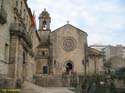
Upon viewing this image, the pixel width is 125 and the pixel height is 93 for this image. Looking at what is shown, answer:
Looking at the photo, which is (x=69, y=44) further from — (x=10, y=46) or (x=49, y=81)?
(x=10, y=46)

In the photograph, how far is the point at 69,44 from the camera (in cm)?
5162

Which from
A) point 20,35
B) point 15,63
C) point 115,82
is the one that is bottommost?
point 115,82

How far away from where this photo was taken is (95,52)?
172 feet

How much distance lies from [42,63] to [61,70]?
383 centimetres

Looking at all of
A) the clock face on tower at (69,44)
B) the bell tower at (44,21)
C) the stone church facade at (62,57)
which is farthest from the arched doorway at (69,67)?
the bell tower at (44,21)

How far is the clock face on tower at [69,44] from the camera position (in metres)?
51.3

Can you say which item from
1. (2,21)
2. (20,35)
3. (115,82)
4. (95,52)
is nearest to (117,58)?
(95,52)

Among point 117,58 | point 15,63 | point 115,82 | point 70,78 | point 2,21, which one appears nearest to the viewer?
point 2,21

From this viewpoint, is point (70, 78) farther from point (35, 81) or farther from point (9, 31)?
point (9, 31)

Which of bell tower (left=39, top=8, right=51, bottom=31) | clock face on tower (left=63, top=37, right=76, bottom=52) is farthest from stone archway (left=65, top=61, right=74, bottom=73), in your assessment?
bell tower (left=39, top=8, right=51, bottom=31)

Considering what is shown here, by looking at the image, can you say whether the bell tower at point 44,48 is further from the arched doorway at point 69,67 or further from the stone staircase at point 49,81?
the stone staircase at point 49,81

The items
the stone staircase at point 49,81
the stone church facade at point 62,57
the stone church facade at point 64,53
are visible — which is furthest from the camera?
the stone church facade at point 64,53

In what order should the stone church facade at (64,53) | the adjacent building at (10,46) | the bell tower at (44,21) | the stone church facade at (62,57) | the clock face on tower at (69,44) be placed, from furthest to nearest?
1. the bell tower at (44,21)
2. the clock face on tower at (69,44)
3. the stone church facade at (64,53)
4. the stone church facade at (62,57)
5. the adjacent building at (10,46)

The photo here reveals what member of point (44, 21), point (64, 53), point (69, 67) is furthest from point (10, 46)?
point (44, 21)
